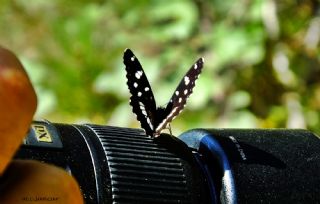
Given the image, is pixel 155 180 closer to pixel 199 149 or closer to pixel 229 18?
pixel 199 149

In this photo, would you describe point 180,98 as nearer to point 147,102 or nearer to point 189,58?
point 147,102

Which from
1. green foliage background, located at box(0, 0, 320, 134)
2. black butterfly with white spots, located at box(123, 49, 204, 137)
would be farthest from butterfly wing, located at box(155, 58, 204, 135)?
green foliage background, located at box(0, 0, 320, 134)

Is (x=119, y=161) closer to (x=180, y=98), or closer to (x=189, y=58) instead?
(x=180, y=98)

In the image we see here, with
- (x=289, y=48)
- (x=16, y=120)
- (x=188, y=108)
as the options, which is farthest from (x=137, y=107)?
(x=289, y=48)

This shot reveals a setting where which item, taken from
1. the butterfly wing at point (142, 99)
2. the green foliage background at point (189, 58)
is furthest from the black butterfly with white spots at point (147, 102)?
the green foliage background at point (189, 58)

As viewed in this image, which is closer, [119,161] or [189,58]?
[119,161]

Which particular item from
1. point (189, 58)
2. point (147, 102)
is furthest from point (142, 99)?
point (189, 58)
